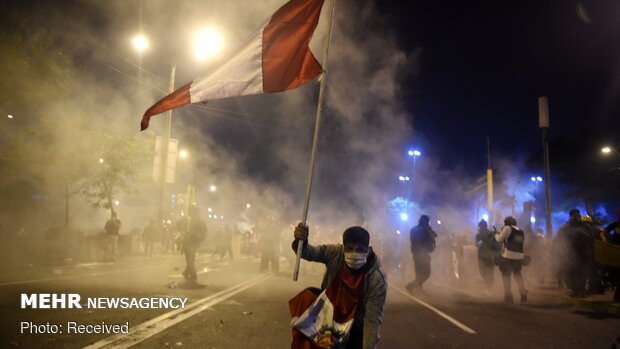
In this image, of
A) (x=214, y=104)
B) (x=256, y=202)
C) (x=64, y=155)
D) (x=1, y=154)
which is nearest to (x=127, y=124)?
→ (x=64, y=155)

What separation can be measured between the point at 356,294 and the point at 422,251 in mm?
8606

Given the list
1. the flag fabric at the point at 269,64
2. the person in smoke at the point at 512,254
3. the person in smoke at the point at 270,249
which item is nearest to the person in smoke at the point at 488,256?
the person in smoke at the point at 512,254

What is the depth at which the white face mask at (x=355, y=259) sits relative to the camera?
2955 millimetres

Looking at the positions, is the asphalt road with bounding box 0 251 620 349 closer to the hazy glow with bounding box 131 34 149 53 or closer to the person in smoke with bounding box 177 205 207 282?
the person in smoke with bounding box 177 205 207 282

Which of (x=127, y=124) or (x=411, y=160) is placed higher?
(x=411, y=160)

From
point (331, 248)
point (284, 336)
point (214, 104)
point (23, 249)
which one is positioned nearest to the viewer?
point (331, 248)

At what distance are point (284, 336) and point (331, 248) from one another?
2305 mm

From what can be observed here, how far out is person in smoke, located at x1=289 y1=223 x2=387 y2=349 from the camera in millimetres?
2764

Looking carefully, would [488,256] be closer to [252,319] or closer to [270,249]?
[270,249]

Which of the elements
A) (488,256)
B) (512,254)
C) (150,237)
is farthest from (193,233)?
(150,237)

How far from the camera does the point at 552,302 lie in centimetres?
Result: 966

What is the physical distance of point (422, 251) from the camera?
11008 mm

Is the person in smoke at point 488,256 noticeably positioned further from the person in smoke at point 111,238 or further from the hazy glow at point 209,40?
the person in smoke at point 111,238

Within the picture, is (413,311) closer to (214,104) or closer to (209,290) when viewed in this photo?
(209,290)
